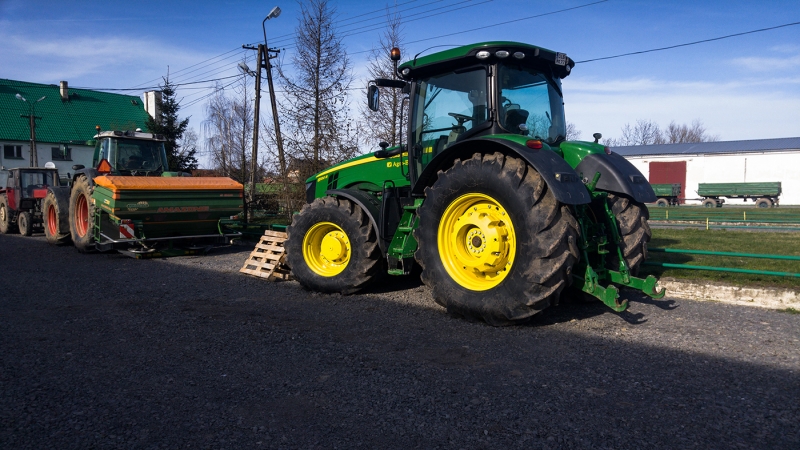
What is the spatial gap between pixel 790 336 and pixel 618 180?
211 centimetres

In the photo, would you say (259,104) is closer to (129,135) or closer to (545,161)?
(129,135)

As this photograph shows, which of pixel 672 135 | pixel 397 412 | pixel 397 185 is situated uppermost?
pixel 672 135

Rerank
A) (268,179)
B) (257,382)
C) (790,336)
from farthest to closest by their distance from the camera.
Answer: (268,179) < (790,336) < (257,382)

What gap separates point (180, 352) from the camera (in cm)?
500

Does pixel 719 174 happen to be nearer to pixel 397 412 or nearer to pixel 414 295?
pixel 414 295

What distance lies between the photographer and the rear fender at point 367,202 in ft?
23.3

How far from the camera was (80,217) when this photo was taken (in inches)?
494

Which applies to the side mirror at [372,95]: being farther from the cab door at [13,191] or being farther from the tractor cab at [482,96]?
the cab door at [13,191]

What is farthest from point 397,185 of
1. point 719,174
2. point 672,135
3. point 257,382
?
Result: point 672,135

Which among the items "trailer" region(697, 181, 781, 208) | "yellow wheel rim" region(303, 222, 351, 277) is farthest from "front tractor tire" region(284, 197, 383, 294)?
"trailer" region(697, 181, 781, 208)

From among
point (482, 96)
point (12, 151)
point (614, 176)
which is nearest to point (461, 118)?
point (482, 96)

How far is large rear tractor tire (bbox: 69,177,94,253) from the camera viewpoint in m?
11.8

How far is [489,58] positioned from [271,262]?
4639 mm

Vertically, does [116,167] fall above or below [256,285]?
above
